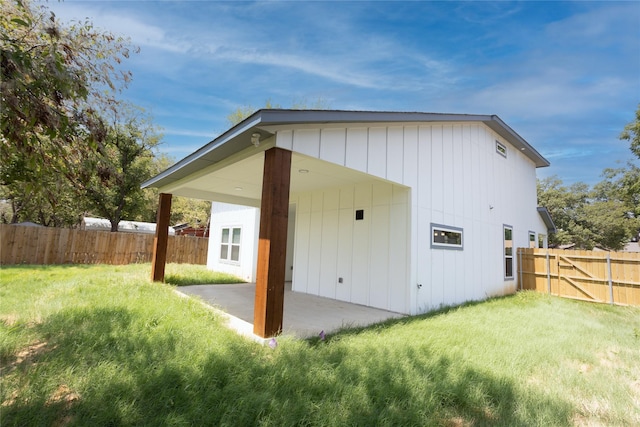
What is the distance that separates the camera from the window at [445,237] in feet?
21.2

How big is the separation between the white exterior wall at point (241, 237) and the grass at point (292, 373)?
5.13 metres

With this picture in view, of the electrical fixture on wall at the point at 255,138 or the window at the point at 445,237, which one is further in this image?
the window at the point at 445,237

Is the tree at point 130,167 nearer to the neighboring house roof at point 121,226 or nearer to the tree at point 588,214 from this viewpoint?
the neighboring house roof at point 121,226

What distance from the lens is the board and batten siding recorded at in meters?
5.31

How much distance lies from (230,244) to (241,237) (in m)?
0.97

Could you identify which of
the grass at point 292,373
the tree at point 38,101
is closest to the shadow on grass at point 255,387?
the grass at point 292,373

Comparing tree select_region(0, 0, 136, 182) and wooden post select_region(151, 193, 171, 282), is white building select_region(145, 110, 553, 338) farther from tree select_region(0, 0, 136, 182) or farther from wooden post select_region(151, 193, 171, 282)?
tree select_region(0, 0, 136, 182)

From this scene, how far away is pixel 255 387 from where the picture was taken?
251 centimetres

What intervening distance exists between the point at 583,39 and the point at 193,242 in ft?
52.1

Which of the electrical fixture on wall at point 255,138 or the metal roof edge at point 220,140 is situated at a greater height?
the metal roof edge at point 220,140

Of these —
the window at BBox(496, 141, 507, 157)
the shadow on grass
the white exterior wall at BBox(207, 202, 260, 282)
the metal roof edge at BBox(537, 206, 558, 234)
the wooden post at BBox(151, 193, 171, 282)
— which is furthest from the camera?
the metal roof edge at BBox(537, 206, 558, 234)

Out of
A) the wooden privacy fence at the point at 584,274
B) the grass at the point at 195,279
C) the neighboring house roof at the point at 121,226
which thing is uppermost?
the neighboring house roof at the point at 121,226

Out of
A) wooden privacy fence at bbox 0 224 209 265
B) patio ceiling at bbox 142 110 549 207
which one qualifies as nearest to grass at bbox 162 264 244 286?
patio ceiling at bbox 142 110 549 207

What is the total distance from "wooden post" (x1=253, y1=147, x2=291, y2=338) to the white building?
0.14m
